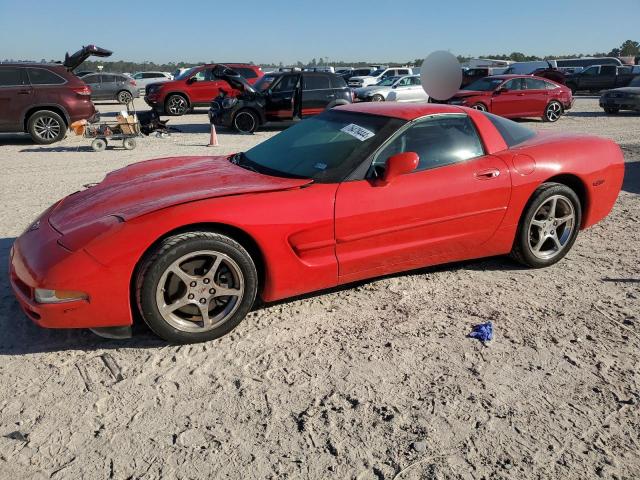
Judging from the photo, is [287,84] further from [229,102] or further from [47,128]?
[47,128]

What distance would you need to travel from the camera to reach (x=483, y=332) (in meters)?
3.25

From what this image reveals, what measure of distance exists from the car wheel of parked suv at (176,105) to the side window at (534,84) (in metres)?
10.7

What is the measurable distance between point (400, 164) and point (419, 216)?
1.36 ft

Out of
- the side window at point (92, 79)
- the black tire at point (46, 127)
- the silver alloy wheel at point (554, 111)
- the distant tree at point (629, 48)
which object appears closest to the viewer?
the black tire at point (46, 127)

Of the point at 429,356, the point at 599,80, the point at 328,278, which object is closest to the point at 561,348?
the point at 429,356

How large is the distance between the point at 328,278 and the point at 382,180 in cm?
74

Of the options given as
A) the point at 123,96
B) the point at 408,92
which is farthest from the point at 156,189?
the point at 123,96

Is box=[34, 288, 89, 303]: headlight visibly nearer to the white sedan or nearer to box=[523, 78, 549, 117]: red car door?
box=[523, 78, 549, 117]: red car door

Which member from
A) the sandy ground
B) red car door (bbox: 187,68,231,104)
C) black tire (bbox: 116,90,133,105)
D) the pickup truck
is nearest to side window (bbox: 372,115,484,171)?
the sandy ground

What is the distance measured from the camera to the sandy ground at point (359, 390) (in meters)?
2.23

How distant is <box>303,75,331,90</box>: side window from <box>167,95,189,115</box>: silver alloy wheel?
551 centimetres

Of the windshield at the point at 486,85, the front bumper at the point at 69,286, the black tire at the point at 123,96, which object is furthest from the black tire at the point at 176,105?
the front bumper at the point at 69,286

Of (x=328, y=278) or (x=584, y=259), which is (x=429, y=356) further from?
(x=584, y=259)

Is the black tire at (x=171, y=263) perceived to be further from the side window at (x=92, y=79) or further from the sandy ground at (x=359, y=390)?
the side window at (x=92, y=79)
